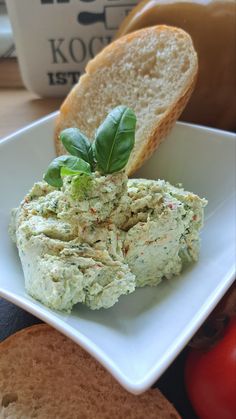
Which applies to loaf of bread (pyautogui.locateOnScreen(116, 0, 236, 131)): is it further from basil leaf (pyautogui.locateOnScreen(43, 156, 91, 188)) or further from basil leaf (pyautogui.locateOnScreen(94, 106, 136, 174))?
basil leaf (pyautogui.locateOnScreen(43, 156, 91, 188))

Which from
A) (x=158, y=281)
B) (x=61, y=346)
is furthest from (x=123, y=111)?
(x=61, y=346)

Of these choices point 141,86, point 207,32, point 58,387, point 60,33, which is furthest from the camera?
point 60,33

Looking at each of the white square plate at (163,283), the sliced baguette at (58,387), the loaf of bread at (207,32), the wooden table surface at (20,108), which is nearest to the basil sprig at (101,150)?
the white square plate at (163,283)

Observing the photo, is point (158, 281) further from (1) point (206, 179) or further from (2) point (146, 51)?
(2) point (146, 51)

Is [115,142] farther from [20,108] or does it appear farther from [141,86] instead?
[20,108]

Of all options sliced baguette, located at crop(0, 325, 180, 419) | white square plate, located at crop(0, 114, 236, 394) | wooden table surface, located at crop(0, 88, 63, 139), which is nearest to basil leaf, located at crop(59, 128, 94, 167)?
white square plate, located at crop(0, 114, 236, 394)

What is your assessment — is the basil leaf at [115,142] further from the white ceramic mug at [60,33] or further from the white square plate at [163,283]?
the white ceramic mug at [60,33]

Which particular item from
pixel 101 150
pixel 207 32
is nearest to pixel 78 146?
pixel 101 150
